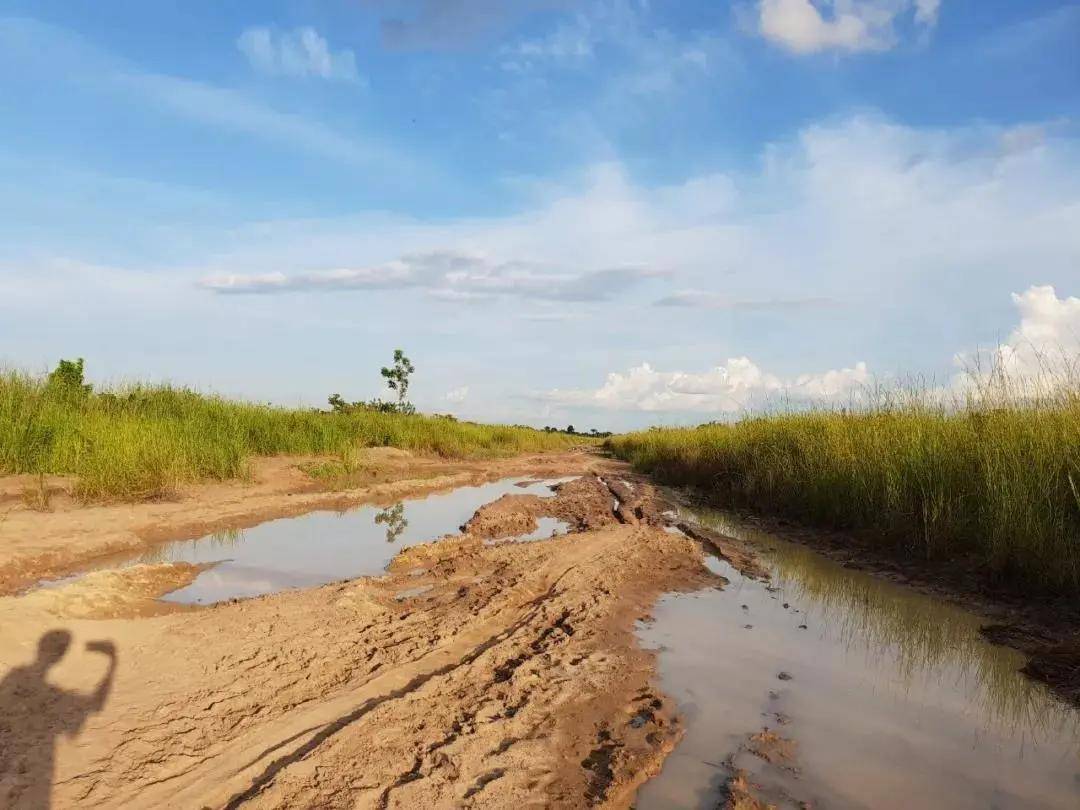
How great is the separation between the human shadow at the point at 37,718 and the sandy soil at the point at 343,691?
1 cm

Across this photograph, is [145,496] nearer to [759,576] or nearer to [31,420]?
[31,420]

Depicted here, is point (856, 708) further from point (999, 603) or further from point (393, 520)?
point (393, 520)

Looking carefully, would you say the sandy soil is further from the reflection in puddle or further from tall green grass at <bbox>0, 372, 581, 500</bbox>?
tall green grass at <bbox>0, 372, 581, 500</bbox>

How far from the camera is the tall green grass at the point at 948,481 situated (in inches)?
228

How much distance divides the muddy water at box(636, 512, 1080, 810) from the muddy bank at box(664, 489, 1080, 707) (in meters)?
0.15

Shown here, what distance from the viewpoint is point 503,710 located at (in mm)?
3209

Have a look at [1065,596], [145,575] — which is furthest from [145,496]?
[1065,596]

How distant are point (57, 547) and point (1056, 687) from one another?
8.20 m

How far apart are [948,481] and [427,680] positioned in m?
6.04

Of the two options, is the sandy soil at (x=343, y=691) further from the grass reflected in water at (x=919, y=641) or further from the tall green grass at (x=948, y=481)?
the tall green grass at (x=948, y=481)

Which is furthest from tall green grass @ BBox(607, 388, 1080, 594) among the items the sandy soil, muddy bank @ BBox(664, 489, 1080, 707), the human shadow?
the human shadow

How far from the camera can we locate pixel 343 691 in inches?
135

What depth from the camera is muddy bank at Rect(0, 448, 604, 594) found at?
637 centimetres

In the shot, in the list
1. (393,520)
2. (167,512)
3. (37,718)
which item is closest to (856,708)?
(37,718)
